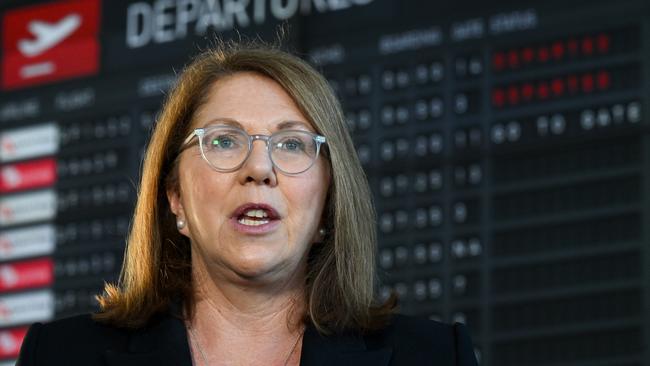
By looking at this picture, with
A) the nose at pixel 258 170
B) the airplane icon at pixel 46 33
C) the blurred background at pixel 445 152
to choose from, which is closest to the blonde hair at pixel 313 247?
the nose at pixel 258 170

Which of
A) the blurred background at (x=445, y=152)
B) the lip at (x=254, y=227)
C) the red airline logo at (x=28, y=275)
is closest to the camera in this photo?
the lip at (x=254, y=227)

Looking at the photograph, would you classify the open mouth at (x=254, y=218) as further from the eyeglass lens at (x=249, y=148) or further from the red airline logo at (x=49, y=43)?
the red airline logo at (x=49, y=43)

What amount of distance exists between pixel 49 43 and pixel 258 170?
109 inches

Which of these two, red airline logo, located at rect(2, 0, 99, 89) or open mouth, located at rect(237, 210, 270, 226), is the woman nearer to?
open mouth, located at rect(237, 210, 270, 226)

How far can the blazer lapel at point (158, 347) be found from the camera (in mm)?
1668

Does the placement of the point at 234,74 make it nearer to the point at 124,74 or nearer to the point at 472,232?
the point at 472,232

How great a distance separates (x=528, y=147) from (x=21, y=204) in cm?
170

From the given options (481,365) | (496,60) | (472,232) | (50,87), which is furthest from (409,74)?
(50,87)

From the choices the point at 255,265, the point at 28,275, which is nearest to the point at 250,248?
the point at 255,265

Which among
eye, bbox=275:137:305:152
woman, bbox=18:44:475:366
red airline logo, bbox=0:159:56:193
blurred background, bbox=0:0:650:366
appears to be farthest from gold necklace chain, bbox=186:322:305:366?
red airline logo, bbox=0:159:56:193

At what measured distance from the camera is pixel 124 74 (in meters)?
4.12

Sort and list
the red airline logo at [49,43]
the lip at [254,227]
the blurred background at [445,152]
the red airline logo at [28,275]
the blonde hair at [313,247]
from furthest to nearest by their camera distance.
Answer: the red airline logo at [49,43], the red airline logo at [28,275], the blurred background at [445,152], the blonde hair at [313,247], the lip at [254,227]

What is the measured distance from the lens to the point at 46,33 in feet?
14.1

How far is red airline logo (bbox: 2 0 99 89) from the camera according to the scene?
13.9 feet
